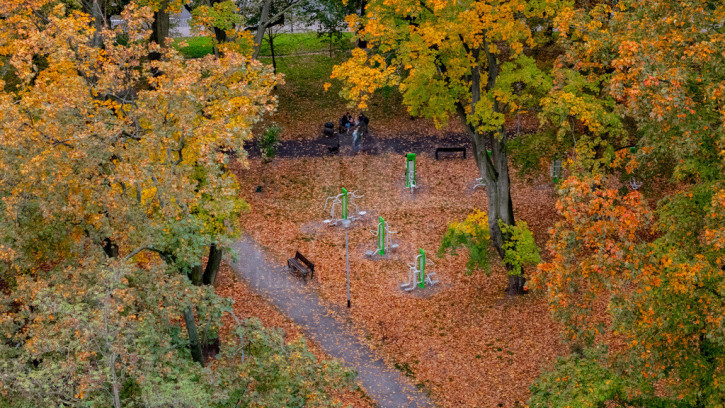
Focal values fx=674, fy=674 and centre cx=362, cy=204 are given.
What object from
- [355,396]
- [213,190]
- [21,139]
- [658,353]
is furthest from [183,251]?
[658,353]

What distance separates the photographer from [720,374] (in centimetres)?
1067

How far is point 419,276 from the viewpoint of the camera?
2020 cm

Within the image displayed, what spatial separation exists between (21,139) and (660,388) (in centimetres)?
1434

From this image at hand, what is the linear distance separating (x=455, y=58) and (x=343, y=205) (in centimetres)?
820

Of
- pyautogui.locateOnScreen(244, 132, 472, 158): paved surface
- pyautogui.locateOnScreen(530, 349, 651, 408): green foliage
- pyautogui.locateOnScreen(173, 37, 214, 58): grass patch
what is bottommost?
pyautogui.locateOnScreen(530, 349, 651, 408): green foliage

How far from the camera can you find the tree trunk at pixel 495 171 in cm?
1695

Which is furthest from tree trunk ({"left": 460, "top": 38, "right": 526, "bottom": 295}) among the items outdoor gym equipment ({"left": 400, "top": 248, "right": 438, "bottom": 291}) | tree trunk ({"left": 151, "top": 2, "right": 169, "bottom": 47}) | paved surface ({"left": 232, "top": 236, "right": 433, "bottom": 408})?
tree trunk ({"left": 151, "top": 2, "right": 169, "bottom": 47})

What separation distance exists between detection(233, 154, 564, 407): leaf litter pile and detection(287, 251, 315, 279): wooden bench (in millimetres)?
401

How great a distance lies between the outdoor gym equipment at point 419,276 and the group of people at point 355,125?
968cm

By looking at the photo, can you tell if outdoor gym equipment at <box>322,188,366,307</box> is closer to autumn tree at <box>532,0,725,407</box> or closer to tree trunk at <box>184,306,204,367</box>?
tree trunk at <box>184,306,204,367</box>

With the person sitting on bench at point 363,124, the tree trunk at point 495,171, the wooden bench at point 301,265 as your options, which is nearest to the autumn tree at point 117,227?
the tree trunk at point 495,171

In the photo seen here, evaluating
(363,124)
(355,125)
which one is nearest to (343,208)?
(363,124)

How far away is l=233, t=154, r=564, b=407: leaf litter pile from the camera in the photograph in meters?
16.8

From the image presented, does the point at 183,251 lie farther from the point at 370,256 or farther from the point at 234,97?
the point at 370,256
